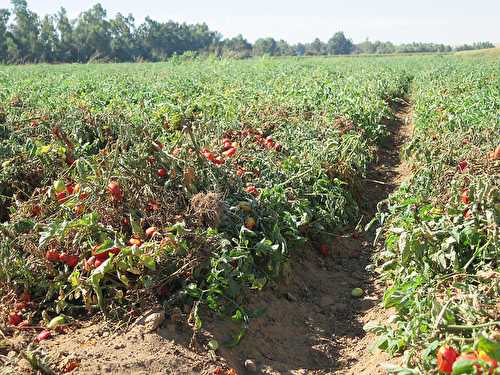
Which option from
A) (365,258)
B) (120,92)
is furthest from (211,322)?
(120,92)

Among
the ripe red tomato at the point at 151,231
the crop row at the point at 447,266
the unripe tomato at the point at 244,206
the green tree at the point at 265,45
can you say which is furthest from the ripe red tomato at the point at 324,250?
the green tree at the point at 265,45

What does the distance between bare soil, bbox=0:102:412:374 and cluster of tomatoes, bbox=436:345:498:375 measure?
1.71 ft

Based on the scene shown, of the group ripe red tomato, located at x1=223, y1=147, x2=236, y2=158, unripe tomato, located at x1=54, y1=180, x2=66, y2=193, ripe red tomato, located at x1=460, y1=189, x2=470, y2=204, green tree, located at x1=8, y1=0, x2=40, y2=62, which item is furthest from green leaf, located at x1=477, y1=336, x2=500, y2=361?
green tree, located at x1=8, y1=0, x2=40, y2=62

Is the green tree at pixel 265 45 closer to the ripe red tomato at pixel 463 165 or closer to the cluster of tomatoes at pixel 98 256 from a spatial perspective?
the ripe red tomato at pixel 463 165

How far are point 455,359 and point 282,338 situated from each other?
1144 mm

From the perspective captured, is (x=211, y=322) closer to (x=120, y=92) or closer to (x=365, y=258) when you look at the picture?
(x=365, y=258)

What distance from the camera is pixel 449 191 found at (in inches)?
139

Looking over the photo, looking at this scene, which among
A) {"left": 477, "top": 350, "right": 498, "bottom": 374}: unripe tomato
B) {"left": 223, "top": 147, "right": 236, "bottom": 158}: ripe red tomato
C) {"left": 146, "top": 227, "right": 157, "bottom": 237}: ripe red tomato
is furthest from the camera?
{"left": 223, "top": 147, "right": 236, "bottom": 158}: ripe red tomato

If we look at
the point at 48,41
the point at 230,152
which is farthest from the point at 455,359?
the point at 48,41

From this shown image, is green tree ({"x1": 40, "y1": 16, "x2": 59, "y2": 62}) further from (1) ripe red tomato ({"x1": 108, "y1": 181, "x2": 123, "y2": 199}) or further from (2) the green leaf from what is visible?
(2) the green leaf

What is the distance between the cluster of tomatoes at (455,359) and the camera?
6.05 feet

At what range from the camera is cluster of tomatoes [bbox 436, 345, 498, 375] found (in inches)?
72.6

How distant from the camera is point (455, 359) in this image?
6.44 feet

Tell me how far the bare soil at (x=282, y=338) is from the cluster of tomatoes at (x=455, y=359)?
521 mm
